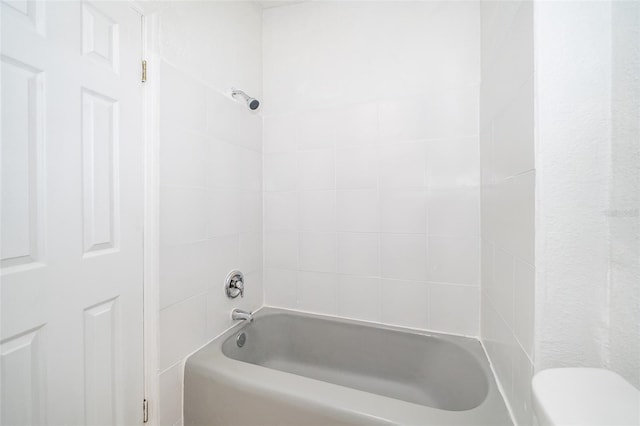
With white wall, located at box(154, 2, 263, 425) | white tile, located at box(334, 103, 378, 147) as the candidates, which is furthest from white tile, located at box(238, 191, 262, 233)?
white tile, located at box(334, 103, 378, 147)

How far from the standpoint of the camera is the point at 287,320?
1.59 metres

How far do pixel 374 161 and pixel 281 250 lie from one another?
786 millimetres

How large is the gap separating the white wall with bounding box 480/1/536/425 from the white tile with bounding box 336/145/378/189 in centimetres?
52

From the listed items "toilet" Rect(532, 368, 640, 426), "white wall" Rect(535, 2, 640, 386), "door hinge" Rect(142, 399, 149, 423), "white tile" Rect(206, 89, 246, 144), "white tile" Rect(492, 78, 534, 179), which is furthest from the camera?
"white tile" Rect(206, 89, 246, 144)

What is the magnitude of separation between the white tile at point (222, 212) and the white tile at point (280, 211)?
26cm

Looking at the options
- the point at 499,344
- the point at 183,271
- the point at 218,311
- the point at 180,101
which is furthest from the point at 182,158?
the point at 499,344

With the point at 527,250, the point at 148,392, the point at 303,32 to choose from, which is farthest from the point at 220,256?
the point at 303,32

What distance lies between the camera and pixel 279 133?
1.64 metres

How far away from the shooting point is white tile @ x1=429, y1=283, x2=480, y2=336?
1291 millimetres

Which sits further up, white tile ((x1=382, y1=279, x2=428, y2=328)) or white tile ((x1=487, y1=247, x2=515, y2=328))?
white tile ((x1=487, y1=247, x2=515, y2=328))

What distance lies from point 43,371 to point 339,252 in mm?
1205

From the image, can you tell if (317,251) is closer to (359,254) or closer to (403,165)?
(359,254)

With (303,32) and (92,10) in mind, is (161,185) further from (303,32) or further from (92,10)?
(303,32)

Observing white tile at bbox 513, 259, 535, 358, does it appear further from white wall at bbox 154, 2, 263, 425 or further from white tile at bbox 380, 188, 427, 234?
→ white wall at bbox 154, 2, 263, 425
